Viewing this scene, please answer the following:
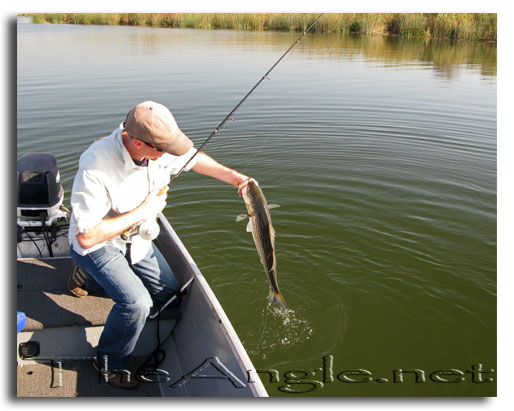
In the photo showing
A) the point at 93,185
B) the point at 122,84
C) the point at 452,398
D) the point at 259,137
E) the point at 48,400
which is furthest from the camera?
the point at 122,84

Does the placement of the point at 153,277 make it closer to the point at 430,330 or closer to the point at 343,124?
the point at 430,330

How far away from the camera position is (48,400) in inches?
133

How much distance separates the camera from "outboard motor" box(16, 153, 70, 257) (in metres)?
4.71

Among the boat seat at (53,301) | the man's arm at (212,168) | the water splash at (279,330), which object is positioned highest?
the man's arm at (212,168)

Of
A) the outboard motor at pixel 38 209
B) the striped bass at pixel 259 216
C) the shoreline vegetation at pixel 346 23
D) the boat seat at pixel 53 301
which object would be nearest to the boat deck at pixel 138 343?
the boat seat at pixel 53 301

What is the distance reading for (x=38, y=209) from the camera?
15.7ft

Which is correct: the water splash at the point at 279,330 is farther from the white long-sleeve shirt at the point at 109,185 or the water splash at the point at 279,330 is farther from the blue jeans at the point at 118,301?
the white long-sleeve shirt at the point at 109,185

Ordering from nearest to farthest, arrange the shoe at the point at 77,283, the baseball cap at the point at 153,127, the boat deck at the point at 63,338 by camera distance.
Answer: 1. the baseball cap at the point at 153,127
2. the boat deck at the point at 63,338
3. the shoe at the point at 77,283

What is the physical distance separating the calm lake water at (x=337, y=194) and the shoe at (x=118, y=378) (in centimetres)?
130

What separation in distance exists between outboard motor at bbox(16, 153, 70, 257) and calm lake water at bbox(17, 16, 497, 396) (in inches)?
72.6

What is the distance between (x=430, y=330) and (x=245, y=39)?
15.7 metres

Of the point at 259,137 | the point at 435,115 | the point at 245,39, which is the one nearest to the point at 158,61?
the point at 245,39

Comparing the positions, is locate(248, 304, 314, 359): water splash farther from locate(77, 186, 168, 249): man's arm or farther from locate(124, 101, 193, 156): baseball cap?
locate(124, 101, 193, 156): baseball cap

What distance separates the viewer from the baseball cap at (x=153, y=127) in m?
3.02
